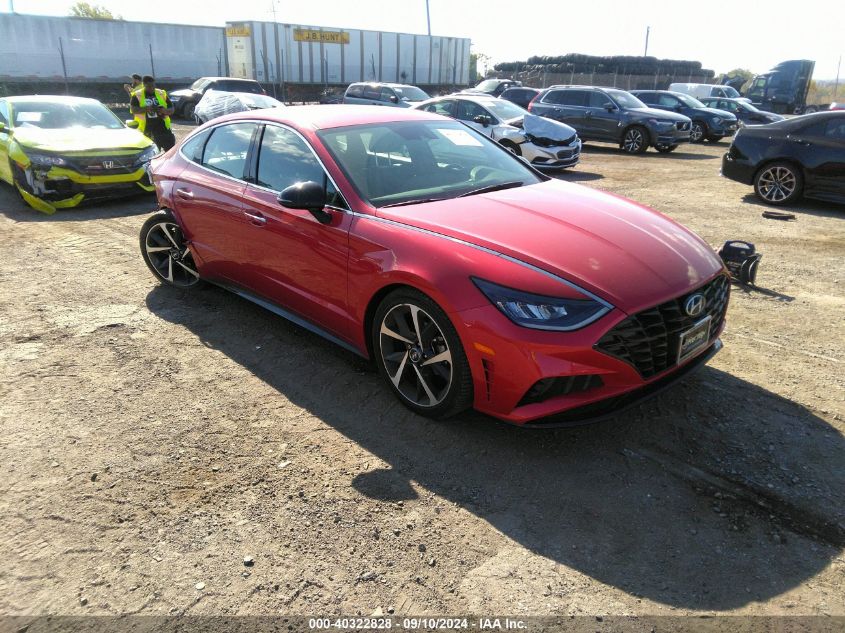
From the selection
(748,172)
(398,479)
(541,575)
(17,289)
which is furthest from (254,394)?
(748,172)

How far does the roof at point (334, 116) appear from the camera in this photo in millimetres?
4254

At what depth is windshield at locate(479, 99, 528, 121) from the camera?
13.5 metres

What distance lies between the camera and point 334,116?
14.4ft

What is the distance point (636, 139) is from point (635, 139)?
0.12 feet

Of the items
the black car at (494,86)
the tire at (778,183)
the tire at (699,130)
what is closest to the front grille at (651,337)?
the tire at (778,183)

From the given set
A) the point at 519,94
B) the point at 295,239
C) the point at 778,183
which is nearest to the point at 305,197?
the point at 295,239

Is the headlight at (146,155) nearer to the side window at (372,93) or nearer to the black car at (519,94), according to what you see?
the side window at (372,93)

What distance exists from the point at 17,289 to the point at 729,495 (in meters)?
5.91

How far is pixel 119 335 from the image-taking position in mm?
4727

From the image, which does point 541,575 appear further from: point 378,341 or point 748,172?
point 748,172

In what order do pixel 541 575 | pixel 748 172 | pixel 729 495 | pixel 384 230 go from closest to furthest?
pixel 541 575 < pixel 729 495 < pixel 384 230 < pixel 748 172

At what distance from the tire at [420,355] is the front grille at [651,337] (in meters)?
0.75

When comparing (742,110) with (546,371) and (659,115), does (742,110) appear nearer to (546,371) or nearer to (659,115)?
(659,115)

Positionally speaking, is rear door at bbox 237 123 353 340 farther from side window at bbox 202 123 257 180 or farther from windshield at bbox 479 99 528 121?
windshield at bbox 479 99 528 121
